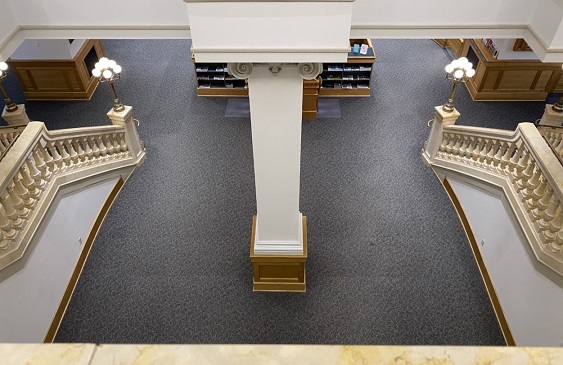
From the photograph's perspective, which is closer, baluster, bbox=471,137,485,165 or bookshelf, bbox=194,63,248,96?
baluster, bbox=471,137,485,165

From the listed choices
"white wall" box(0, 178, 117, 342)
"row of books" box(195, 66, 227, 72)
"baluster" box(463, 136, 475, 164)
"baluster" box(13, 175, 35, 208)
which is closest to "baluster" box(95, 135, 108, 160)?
"white wall" box(0, 178, 117, 342)

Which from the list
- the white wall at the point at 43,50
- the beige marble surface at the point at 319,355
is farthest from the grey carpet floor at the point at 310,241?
the beige marble surface at the point at 319,355

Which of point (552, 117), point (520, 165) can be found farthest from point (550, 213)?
point (552, 117)

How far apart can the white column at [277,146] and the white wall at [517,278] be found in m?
2.71

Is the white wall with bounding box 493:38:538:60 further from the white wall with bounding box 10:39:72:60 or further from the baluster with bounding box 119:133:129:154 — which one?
the white wall with bounding box 10:39:72:60

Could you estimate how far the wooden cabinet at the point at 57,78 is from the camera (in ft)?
31.9

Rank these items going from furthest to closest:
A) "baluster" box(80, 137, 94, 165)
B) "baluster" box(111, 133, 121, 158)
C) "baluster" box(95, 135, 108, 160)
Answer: "baluster" box(111, 133, 121, 158), "baluster" box(95, 135, 108, 160), "baluster" box(80, 137, 94, 165)

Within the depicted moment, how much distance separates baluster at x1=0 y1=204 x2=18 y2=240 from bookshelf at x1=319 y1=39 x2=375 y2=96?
23.3 feet

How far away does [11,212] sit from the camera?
4957mm

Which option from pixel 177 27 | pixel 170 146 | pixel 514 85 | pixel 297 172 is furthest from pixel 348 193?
pixel 514 85

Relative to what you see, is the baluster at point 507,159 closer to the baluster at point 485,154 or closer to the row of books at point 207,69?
the baluster at point 485,154

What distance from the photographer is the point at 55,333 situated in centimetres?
552

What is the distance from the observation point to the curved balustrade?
16.1 feet

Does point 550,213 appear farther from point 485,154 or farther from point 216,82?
point 216,82
